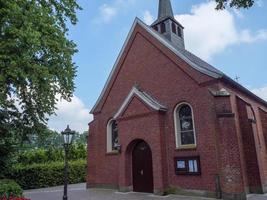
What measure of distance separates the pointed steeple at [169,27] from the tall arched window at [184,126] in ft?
21.0

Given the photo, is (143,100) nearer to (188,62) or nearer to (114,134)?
(188,62)

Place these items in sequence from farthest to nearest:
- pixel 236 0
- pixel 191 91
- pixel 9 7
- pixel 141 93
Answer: pixel 141 93 < pixel 191 91 < pixel 9 7 < pixel 236 0

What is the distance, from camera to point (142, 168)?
14.1 metres

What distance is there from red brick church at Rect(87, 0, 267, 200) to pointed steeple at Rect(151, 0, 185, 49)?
2.82 m

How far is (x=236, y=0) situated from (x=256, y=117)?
10.6 meters

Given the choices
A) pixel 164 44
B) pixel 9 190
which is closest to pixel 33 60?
pixel 9 190

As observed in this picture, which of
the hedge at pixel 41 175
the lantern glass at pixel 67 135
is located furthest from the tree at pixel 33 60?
the hedge at pixel 41 175

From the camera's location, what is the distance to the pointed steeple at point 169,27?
18562 mm

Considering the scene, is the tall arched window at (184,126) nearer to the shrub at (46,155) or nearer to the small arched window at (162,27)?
the small arched window at (162,27)

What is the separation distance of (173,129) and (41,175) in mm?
11528

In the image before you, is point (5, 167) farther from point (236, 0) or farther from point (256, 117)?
point (256, 117)

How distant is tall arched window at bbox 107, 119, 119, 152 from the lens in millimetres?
16562

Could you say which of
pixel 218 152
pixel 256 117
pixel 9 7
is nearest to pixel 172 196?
pixel 218 152

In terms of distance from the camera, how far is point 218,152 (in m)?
11.5
